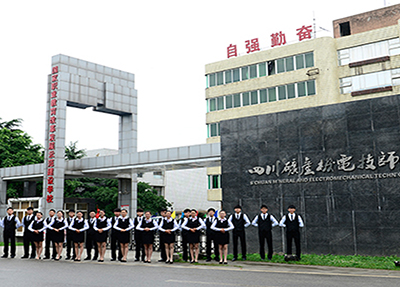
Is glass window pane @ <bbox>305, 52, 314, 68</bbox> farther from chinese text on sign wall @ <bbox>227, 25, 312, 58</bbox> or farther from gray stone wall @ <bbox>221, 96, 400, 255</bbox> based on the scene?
gray stone wall @ <bbox>221, 96, 400, 255</bbox>

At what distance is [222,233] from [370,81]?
24248 millimetres

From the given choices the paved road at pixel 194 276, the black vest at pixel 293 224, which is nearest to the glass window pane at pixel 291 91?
the black vest at pixel 293 224

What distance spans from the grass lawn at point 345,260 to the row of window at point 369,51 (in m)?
23.5

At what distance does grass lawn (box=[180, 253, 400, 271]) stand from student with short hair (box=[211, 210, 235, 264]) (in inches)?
24.1

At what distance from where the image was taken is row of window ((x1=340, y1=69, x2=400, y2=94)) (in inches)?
1243

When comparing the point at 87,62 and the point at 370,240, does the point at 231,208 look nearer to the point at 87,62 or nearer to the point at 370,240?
the point at 370,240

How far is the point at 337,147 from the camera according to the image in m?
12.9

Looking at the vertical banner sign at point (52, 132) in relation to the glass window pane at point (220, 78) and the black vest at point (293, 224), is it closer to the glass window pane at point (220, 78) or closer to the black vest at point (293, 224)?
the black vest at point (293, 224)

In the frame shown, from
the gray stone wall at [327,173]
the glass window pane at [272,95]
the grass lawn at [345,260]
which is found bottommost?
the grass lawn at [345,260]

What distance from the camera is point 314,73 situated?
1330 inches

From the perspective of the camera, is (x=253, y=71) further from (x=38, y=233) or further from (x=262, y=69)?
(x=38, y=233)

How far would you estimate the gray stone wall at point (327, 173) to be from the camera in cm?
1204

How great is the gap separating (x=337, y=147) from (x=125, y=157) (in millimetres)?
13004

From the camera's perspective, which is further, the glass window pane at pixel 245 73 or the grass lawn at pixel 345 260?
the glass window pane at pixel 245 73
